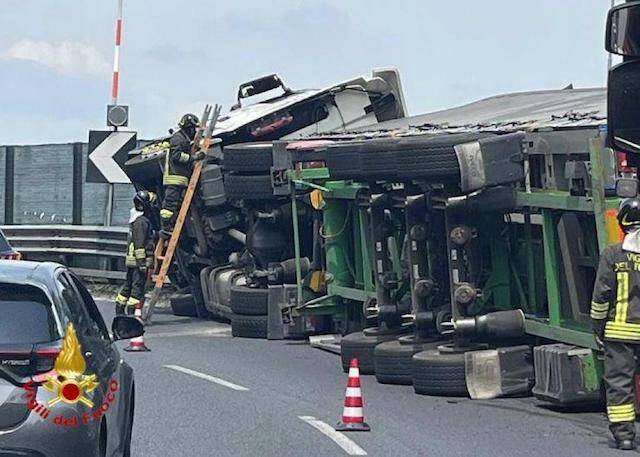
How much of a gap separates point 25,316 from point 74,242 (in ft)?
65.7

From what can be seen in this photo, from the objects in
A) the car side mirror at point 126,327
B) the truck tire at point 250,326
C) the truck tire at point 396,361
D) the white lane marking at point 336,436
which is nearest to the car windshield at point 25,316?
the car side mirror at point 126,327

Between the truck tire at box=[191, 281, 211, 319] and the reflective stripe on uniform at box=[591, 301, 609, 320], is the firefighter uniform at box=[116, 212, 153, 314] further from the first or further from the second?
the reflective stripe on uniform at box=[591, 301, 609, 320]

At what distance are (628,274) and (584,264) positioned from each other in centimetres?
170

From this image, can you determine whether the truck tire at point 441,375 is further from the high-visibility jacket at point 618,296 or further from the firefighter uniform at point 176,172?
the firefighter uniform at point 176,172

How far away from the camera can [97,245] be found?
2634 centimetres

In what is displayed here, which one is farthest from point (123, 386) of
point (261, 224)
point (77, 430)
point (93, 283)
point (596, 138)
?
point (93, 283)

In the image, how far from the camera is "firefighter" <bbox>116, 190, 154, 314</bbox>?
2056 cm

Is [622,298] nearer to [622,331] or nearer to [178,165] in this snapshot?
[622,331]

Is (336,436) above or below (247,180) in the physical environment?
below

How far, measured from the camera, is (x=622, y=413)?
10.4m

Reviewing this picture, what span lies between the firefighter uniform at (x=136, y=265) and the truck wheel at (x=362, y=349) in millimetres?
5940

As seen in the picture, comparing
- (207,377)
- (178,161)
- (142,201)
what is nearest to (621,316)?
(207,377)

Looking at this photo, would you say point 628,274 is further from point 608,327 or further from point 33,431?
point 33,431

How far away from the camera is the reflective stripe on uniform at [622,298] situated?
34.6 ft
